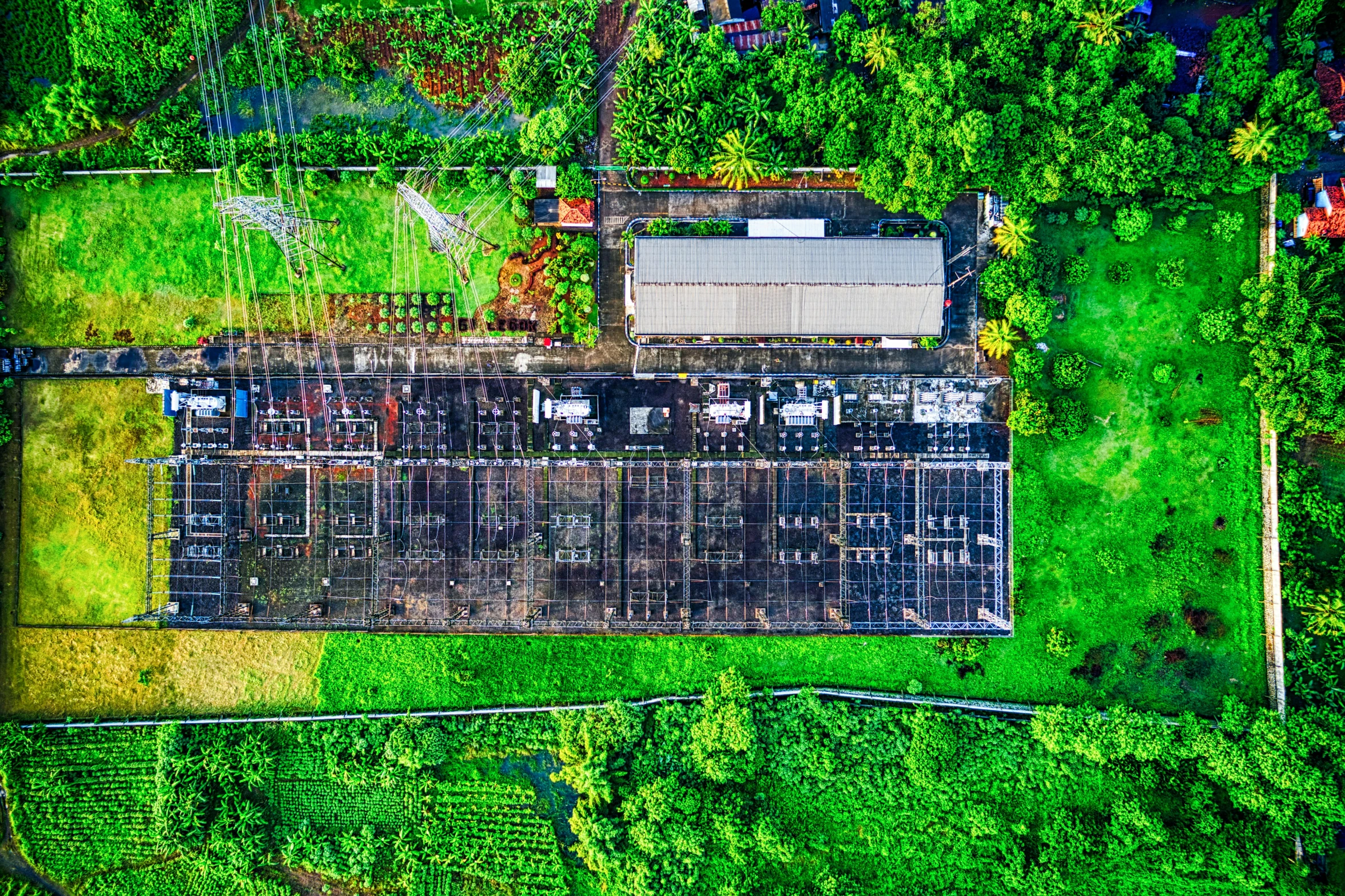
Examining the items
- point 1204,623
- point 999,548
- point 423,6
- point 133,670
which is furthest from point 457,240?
point 1204,623

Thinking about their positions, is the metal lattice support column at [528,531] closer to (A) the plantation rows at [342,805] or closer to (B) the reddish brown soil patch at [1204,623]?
(A) the plantation rows at [342,805]

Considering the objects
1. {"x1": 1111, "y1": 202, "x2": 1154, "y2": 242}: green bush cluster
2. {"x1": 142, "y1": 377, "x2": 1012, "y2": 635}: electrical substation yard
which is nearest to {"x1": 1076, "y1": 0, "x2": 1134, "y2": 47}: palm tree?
{"x1": 1111, "y1": 202, "x2": 1154, "y2": 242}: green bush cluster

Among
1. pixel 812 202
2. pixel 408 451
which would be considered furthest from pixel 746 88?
pixel 408 451

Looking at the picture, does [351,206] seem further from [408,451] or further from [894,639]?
[894,639]

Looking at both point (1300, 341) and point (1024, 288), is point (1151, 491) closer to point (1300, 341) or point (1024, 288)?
point (1300, 341)

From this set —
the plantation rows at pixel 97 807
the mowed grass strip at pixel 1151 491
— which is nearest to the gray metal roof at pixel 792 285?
the mowed grass strip at pixel 1151 491
